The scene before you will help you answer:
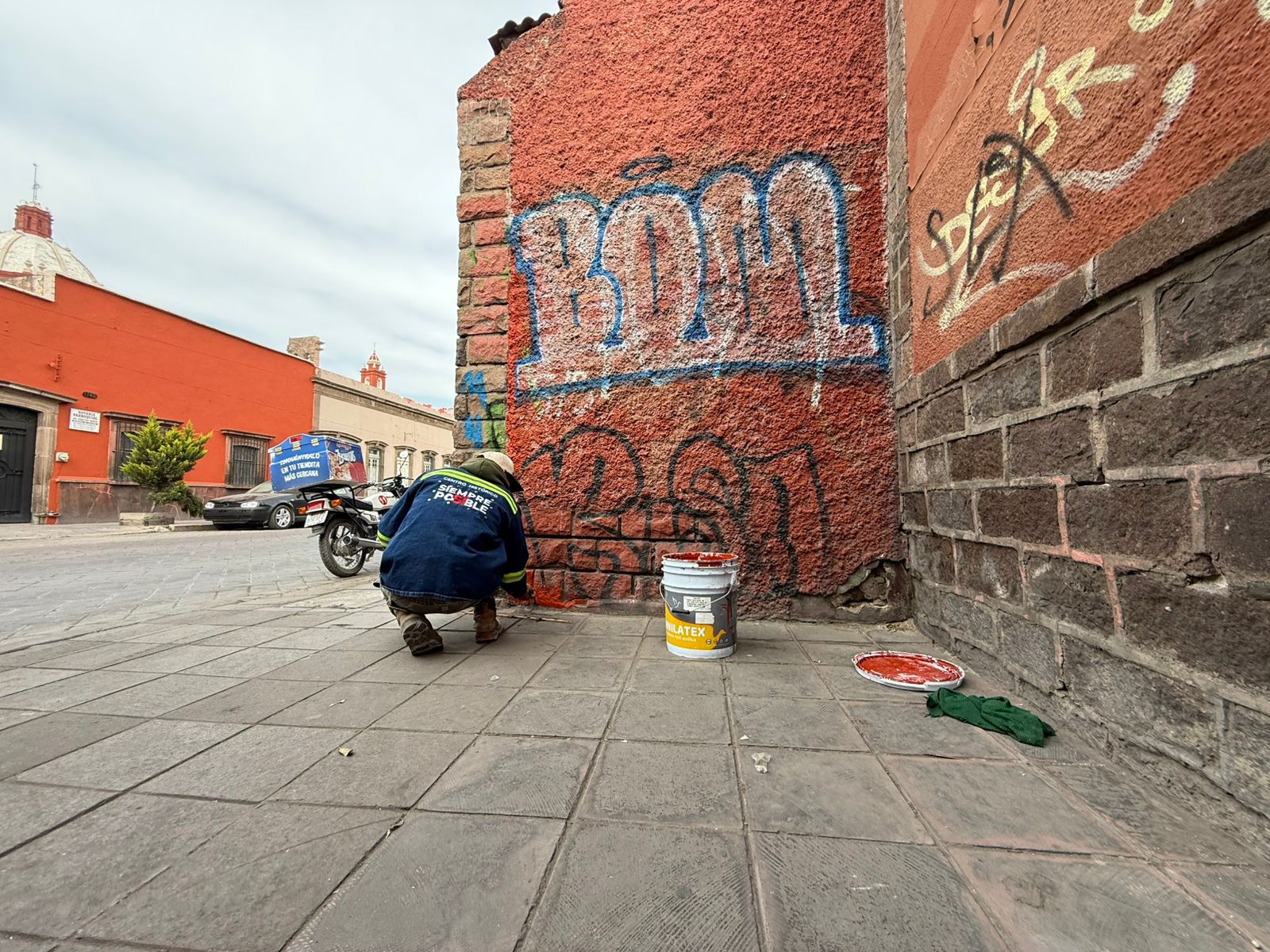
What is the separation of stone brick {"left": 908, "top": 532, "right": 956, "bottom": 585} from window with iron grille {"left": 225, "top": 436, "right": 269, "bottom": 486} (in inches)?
802

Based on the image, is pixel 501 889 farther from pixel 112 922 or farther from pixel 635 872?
pixel 112 922

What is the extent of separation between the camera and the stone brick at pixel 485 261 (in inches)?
162

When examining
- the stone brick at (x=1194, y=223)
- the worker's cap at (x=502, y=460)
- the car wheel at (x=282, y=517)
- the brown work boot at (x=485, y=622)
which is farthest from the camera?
the car wheel at (x=282, y=517)

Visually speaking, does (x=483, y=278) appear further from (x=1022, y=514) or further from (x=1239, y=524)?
(x=1239, y=524)

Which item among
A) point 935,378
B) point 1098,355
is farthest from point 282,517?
point 1098,355

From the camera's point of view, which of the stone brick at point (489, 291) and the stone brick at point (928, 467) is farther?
the stone brick at point (489, 291)

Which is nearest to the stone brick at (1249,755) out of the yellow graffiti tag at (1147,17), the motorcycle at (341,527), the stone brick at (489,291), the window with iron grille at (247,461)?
the yellow graffiti tag at (1147,17)

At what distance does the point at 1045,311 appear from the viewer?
197 centimetres

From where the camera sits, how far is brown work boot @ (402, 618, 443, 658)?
2.88 meters

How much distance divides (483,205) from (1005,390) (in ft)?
12.3

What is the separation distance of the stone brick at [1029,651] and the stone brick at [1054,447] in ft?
1.99

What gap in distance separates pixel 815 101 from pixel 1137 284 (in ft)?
9.31

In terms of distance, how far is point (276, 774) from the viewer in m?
1.67

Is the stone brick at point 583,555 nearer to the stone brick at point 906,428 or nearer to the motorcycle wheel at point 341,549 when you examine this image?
the stone brick at point 906,428
